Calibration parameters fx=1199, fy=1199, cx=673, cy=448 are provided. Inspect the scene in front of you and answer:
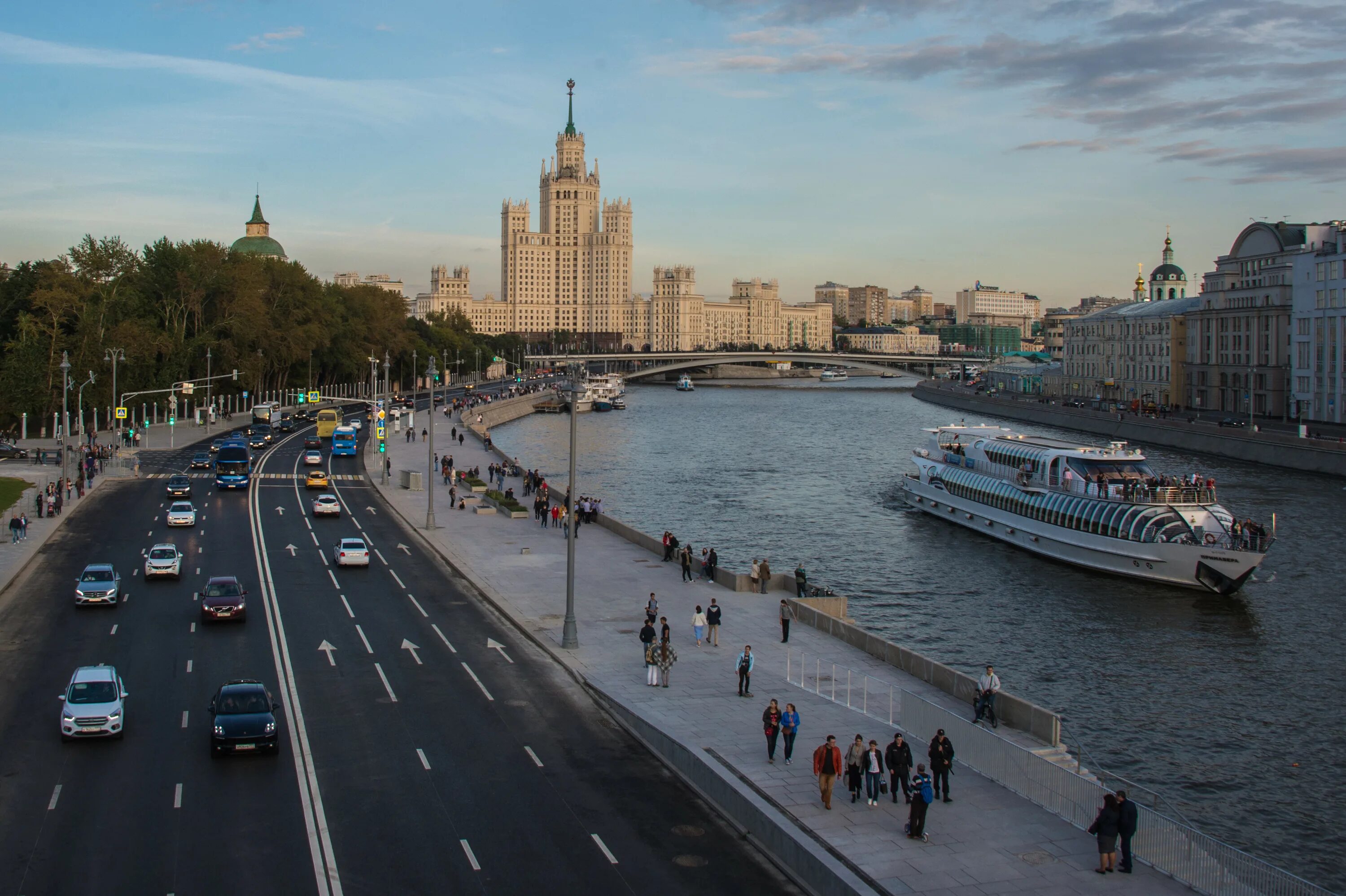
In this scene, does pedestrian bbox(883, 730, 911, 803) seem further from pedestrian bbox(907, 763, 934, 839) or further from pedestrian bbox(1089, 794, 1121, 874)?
pedestrian bbox(1089, 794, 1121, 874)

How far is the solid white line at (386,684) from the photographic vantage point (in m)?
24.1

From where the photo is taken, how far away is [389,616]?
31828 millimetres

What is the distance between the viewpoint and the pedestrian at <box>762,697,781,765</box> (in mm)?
19469

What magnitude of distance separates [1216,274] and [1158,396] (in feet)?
45.8

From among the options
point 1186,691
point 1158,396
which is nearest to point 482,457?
point 1186,691

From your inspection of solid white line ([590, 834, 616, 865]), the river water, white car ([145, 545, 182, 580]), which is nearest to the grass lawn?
white car ([145, 545, 182, 580])

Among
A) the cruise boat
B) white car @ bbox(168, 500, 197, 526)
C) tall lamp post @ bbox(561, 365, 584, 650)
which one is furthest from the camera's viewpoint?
white car @ bbox(168, 500, 197, 526)

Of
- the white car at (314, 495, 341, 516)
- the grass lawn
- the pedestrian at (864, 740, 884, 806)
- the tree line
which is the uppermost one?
the tree line

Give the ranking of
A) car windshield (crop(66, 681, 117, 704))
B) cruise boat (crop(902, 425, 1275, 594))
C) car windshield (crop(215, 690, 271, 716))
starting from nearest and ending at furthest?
1. car windshield (crop(215, 690, 271, 716))
2. car windshield (crop(66, 681, 117, 704))
3. cruise boat (crop(902, 425, 1275, 594))

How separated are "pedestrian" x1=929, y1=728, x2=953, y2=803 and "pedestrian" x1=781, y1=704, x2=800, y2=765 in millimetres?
2371

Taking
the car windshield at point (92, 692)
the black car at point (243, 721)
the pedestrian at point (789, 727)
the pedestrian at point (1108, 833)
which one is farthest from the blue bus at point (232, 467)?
the pedestrian at point (1108, 833)

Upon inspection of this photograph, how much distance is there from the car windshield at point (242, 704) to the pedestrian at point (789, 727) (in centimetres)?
894

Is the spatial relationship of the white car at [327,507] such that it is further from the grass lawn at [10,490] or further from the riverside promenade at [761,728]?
the grass lawn at [10,490]

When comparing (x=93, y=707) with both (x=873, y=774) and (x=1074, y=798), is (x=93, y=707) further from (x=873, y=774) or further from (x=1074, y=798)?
(x=1074, y=798)
